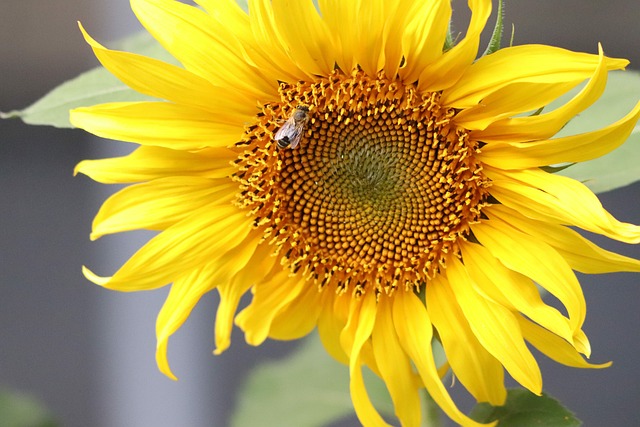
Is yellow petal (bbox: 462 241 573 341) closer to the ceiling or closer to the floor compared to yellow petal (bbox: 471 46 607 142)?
closer to the floor

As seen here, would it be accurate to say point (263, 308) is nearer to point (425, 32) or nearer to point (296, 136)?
point (296, 136)

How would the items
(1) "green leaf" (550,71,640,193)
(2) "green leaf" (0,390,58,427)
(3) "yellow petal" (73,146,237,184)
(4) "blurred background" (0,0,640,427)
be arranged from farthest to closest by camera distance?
(4) "blurred background" (0,0,640,427)
(2) "green leaf" (0,390,58,427)
(1) "green leaf" (550,71,640,193)
(3) "yellow petal" (73,146,237,184)

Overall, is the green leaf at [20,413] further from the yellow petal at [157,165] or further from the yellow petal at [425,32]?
the yellow petal at [425,32]

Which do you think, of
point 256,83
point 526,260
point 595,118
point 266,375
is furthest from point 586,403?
point 256,83

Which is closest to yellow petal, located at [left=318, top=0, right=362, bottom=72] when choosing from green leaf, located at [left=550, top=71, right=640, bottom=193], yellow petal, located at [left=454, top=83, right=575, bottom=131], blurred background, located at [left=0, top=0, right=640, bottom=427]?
yellow petal, located at [left=454, top=83, right=575, bottom=131]

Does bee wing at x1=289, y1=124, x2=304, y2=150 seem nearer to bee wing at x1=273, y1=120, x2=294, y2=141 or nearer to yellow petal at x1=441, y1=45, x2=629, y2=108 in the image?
bee wing at x1=273, y1=120, x2=294, y2=141

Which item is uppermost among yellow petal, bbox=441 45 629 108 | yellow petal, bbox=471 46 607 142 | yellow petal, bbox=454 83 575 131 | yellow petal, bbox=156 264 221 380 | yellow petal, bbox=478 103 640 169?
yellow petal, bbox=441 45 629 108

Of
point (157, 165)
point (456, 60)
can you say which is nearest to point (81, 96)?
point (157, 165)
